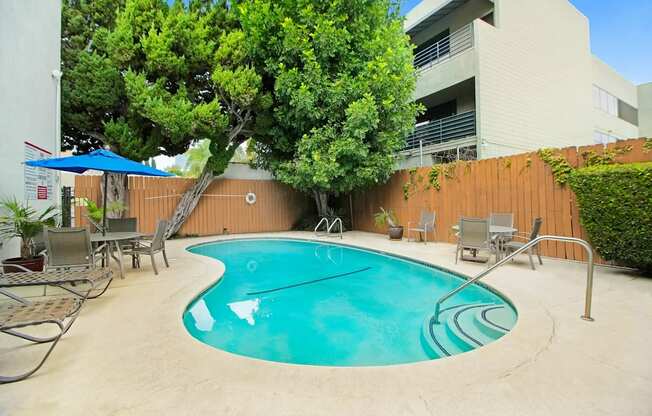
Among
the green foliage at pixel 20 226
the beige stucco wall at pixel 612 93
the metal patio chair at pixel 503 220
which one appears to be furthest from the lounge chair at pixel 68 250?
the beige stucco wall at pixel 612 93

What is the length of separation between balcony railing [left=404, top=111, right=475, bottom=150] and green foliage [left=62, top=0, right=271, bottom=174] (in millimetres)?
7142

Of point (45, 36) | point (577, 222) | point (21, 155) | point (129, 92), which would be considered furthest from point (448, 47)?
point (21, 155)

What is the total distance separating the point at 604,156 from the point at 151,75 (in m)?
12.0

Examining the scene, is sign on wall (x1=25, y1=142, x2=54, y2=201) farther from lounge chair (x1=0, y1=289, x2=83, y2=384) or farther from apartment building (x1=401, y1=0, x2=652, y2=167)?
apartment building (x1=401, y1=0, x2=652, y2=167)

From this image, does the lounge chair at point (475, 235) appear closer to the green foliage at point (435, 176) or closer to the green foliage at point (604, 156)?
the green foliage at point (604, 156)

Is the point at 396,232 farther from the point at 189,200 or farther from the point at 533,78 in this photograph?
the point at 533,78

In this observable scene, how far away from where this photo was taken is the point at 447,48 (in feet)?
43.7

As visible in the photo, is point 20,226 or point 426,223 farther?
point 426,223

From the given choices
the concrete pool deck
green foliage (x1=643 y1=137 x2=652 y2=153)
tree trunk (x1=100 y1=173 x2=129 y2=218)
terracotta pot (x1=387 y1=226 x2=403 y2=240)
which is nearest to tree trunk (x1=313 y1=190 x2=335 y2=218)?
terracotta pot (x1=387 y1=226 x2=403 y2=240)

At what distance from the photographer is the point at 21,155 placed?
5.39m

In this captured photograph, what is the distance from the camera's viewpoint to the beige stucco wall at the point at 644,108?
22138 mm

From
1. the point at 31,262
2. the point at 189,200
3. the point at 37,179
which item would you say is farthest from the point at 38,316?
the point at 189,200

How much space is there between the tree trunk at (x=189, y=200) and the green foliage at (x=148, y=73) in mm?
1576

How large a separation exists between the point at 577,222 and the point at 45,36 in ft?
38.8
